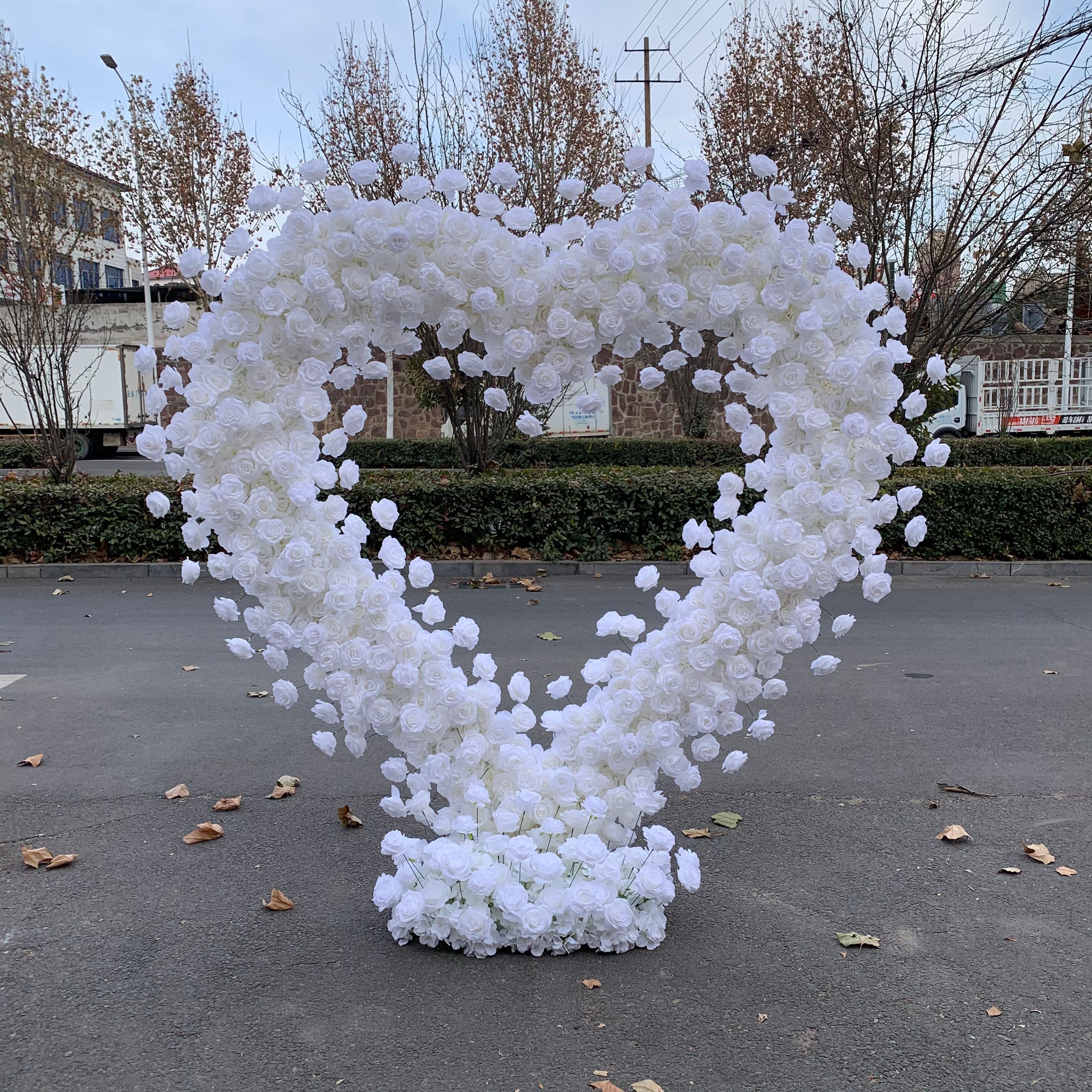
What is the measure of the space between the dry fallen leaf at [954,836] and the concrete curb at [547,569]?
645 centimetres

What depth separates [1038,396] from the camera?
26000 mm

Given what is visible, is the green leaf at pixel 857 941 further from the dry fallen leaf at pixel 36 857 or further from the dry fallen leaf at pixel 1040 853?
the dry fallen leaf at pixel 36 857

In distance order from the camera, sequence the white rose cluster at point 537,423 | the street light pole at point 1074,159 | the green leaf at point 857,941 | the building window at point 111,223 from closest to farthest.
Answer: the white rose cluster at point 537,423, the green leaf at point 857,941, the street light pole at point 1074,159, the building window at point 111,223

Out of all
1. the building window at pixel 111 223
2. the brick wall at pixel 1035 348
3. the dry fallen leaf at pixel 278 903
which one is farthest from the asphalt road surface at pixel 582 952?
the brick wall at pixel 1035 348

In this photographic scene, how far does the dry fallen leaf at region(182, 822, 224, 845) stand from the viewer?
161 inches

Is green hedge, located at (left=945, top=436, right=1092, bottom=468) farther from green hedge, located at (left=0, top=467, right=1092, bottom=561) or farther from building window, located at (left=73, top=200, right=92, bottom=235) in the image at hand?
building window, located at (left=73, top=200, right=92, bottom=235)

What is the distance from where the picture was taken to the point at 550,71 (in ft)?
48.5

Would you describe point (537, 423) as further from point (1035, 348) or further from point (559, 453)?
point (1035, 348)

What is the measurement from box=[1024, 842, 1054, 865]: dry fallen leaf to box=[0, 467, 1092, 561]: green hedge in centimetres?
698

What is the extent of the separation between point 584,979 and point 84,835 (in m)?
2.30

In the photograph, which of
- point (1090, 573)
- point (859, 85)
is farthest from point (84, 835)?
point (859, 85)

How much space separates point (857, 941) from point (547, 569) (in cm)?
747

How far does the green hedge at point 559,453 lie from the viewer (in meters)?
19.2

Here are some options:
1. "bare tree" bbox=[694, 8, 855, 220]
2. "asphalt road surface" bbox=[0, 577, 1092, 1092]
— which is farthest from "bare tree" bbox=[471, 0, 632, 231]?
"asphalt road surface" bbox=[0, 577, 1092, 1092]
